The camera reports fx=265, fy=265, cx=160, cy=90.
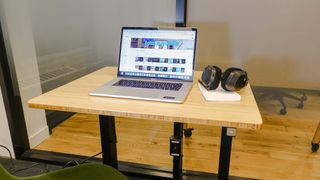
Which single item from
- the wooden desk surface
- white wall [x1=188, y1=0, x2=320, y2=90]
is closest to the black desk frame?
the wooden desk surface

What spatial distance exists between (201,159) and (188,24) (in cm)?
96

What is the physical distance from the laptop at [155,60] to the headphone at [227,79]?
0.32 feet

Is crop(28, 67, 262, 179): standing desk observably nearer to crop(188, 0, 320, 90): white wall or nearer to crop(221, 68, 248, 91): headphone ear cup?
crop(221, 68, 248, 91): headphone ear cup

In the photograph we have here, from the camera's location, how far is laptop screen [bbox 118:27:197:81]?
48.7 inches

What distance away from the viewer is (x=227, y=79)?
109 cm

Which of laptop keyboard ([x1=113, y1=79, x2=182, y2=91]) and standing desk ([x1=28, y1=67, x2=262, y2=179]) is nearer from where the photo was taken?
standing desk ([x1=28, y1=67, x2=262, y2=179])

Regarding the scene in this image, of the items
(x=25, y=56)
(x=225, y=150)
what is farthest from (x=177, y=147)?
(x=25, y=56)

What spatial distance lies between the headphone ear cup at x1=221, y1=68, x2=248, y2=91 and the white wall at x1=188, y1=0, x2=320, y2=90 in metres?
0.83

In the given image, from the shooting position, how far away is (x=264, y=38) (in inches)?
71.2

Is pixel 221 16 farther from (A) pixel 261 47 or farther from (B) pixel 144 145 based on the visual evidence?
(B) pixel 144 145

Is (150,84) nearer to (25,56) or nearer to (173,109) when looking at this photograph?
(173,109)

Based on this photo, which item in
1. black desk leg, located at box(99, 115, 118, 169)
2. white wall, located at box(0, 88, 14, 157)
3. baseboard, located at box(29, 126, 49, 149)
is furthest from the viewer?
baseboard, located at box(29, 126, 49, 149)

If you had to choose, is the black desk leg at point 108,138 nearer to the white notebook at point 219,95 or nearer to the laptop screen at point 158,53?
the laptop screen at point 158,53

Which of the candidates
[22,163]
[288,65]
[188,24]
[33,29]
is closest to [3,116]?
[22,163]
